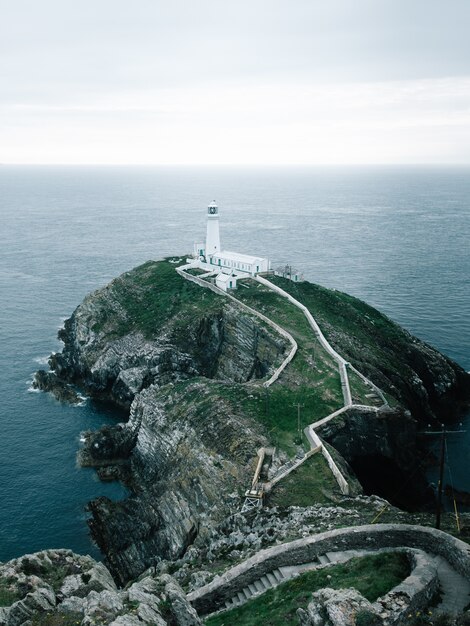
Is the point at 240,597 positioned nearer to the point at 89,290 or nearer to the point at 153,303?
the point at 153,303

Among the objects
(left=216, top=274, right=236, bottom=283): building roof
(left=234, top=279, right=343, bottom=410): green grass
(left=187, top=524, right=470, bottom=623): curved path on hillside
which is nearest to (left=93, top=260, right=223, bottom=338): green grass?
(left=216, top=274, right=236, bottom=283): building roof

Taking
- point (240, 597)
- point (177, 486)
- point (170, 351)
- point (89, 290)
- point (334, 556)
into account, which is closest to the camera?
point (240, 597)

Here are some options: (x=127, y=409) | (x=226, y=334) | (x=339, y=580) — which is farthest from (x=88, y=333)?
(x=339, y=580)

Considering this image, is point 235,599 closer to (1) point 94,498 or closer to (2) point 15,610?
(2) point 15,610

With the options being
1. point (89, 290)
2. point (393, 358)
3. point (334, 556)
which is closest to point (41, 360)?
point (89, 290)

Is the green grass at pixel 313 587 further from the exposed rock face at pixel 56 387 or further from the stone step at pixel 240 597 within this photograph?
the exposed rock face at pixel 56 387

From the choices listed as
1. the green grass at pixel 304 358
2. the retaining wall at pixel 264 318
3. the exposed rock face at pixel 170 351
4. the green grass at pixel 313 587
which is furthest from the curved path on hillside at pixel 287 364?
the green grass at pixel 313 587
